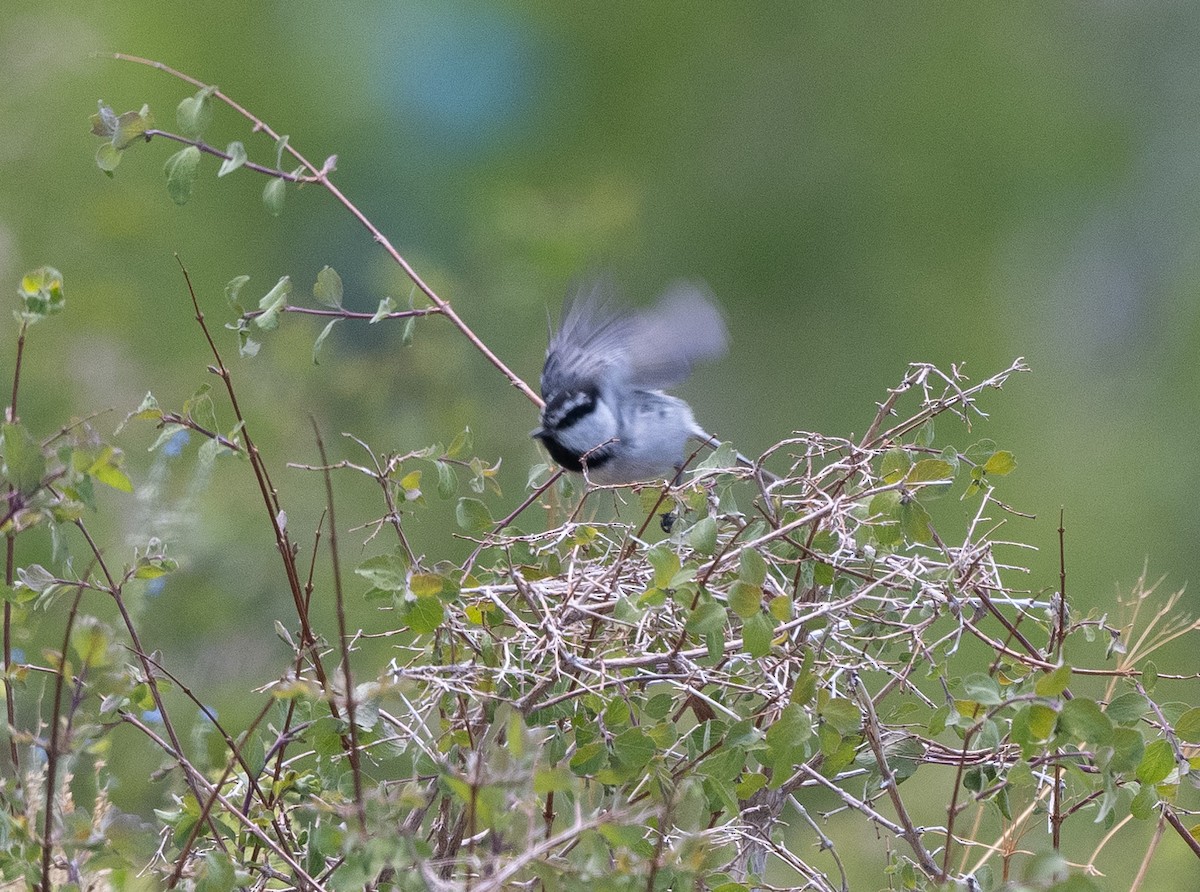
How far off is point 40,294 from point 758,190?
524cm

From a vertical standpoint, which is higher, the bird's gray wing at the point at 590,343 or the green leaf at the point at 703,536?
the bird's gray wing at the point at 590,343

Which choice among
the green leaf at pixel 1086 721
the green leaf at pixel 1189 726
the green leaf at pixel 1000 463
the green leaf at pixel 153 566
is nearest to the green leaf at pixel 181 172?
the green leaf at pixel 153 566

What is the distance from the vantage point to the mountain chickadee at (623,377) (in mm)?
1859

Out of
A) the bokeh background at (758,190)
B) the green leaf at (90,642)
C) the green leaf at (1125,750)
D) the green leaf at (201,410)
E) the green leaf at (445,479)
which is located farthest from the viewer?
the bokeh background at (758,190)

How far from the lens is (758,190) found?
6012 millimetres

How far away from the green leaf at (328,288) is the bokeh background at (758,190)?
2.40 meters

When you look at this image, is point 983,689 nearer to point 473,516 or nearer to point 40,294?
point 473,516

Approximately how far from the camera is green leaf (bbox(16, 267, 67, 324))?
3.45 ft

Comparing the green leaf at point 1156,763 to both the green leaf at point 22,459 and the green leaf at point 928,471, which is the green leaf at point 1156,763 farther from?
the green leaf at point 22,459

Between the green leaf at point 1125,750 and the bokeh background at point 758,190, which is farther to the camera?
the bokeh background at point 758,190

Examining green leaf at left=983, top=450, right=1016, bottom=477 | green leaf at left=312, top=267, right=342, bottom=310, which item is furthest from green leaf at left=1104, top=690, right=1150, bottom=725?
green leaf at left=312, top=267, right=342, bottom=310

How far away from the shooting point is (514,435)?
12.2ft

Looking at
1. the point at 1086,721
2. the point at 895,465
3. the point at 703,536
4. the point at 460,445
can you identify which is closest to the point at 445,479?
the point at 460,445

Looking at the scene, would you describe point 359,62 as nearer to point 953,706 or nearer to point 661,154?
point 661,154
